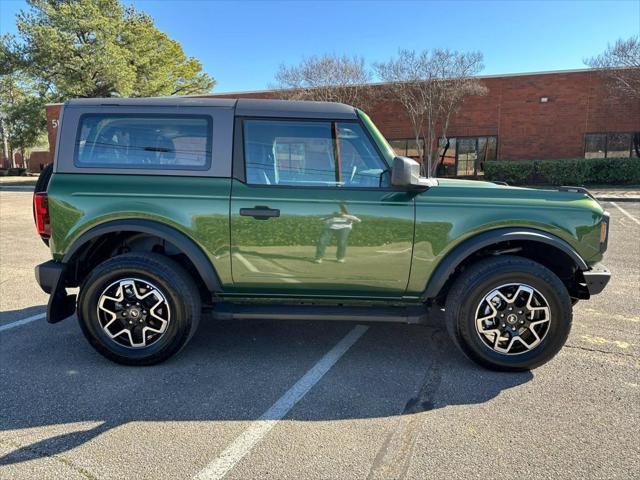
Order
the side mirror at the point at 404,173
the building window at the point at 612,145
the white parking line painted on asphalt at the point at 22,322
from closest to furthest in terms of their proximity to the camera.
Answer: the side mirror at the point at 404,173 → the white parking line painted on asphalt at the point at 22,322 → the building window at the point at 612,145

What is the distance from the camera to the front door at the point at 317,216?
3.21m

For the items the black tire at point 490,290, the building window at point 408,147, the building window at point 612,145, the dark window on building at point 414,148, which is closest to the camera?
the black tire at point 490,290

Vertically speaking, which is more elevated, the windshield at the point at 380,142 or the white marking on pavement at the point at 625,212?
the windshield at the point at 380,142

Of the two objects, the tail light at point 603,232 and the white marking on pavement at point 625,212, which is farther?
the white marking on pavement at point 625,212

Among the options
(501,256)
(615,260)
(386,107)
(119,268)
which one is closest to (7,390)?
(119,268)

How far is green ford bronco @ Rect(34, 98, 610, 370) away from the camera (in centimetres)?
321

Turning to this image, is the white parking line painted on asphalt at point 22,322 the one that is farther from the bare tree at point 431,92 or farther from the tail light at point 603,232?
the bare tree at point 431,92

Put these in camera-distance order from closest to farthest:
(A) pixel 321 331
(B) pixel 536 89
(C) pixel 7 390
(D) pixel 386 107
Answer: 1. (C) pixel 7 390
2. (A) pixel 321 331
3. (B) pixel 536 89
4. (D) pixel 386 107

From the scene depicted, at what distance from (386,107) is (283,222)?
20.8 meters

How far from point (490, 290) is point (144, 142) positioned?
281 centimetres

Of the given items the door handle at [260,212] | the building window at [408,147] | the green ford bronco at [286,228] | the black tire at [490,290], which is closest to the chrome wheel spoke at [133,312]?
the green ford bronco at [286,228]

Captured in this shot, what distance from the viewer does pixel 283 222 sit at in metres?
3.21

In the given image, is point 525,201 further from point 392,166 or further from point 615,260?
point 615,260

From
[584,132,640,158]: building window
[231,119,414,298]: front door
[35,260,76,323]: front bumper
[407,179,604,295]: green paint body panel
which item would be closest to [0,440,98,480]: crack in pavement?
[35,260,76,323]: front bumper
